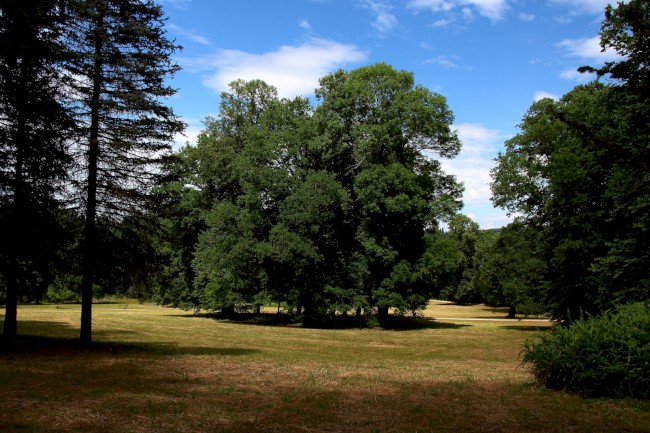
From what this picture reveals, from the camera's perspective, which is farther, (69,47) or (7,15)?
(69,47)

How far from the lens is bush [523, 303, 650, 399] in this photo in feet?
29.3

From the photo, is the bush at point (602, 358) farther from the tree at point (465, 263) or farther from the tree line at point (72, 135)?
the tree at point (465, 263)

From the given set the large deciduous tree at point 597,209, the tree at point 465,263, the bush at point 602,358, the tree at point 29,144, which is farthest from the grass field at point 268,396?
the tree at point 465,263

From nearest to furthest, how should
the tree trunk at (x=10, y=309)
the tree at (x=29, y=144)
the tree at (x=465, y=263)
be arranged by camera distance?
the tree at (x=29, y=144) < the tree trunk at (x=10, y=309) < the tree at (x=465, y=263)

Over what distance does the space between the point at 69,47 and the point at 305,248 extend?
19758mm

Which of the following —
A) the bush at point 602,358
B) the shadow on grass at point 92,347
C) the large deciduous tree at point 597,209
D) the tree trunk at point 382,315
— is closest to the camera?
the bush at point 602,358

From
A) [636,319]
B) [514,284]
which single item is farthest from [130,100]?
[514,284]

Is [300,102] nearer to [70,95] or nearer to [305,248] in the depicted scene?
[305,248]

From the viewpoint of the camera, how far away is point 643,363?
8906 mm

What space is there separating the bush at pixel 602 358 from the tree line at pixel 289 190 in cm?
313

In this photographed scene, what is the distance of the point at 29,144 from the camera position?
45.9 ft

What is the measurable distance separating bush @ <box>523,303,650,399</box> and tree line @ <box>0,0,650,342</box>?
313 centimetres

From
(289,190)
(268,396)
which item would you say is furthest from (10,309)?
(289,190)

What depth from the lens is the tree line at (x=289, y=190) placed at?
47.8 feet
